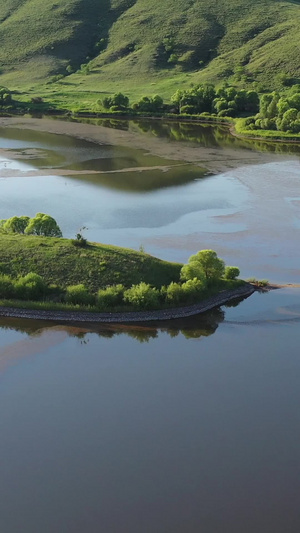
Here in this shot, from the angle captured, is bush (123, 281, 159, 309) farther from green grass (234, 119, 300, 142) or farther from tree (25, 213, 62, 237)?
green grass (234, 119, 300, 142)

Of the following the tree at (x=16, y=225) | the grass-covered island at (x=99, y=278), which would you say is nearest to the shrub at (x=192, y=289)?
the grass-covered island at (x=99, y=278)

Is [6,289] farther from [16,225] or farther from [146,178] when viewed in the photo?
[146,178]

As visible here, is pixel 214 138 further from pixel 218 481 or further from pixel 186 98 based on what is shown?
pixel 218 481

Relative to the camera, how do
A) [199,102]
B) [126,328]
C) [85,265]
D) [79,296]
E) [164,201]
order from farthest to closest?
[199,102] → [164,201] → [85,265] → [79,296] → [126,328]

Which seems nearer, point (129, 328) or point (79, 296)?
point (129, 328)

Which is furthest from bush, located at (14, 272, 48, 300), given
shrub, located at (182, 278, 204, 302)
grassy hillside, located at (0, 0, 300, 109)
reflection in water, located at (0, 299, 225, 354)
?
grassy hillside, located at (0, 0, 300, 109)

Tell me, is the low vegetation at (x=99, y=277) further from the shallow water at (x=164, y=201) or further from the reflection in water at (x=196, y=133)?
the reflection in water at (x=196, y=133)

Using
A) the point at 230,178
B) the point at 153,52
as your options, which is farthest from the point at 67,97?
the point at 230,178

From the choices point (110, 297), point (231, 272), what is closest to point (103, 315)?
point (110, 297)
